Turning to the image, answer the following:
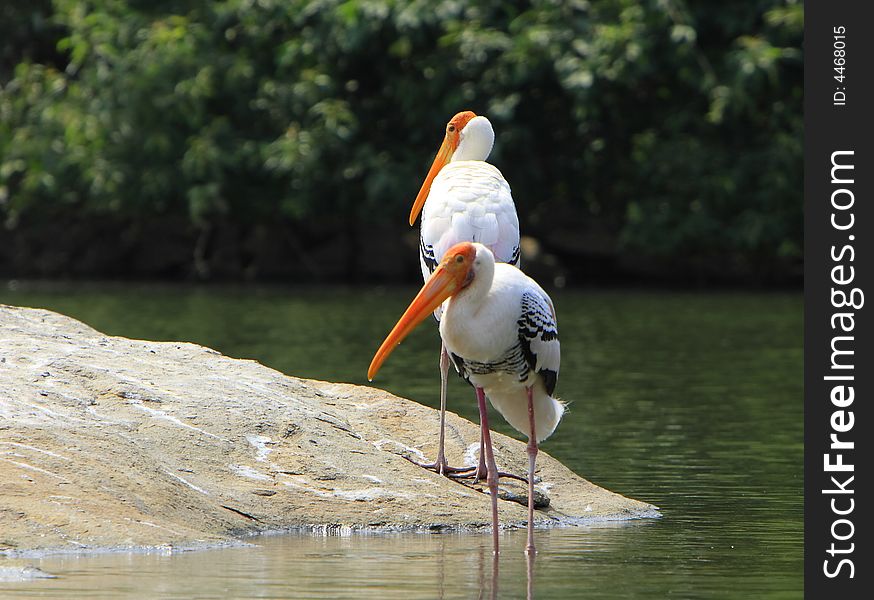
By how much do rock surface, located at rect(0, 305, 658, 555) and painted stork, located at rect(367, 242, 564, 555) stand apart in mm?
729

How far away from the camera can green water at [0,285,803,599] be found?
7.60 metres

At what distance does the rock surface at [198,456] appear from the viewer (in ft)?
27.0

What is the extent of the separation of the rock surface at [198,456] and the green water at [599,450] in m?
0.28

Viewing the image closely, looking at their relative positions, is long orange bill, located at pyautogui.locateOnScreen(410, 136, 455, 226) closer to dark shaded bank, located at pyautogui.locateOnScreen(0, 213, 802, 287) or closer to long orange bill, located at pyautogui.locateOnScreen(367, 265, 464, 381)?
long orange bill, located at pyautogui.locateOnScreen(367, 265, 464, 381)

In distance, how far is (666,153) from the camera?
32.1 metres

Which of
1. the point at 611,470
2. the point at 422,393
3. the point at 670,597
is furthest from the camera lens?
the point at 422,393

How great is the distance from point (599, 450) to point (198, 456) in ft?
13.6

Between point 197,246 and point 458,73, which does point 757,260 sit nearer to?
point 458,73

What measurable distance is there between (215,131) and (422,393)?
18.2 metres

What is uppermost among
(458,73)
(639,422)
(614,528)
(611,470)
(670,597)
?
(458,73)

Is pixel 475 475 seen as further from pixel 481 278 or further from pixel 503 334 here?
pixel 481 278

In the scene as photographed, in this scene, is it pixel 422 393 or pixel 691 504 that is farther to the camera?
pixel 422 393

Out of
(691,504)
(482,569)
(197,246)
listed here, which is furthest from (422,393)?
(197,246)

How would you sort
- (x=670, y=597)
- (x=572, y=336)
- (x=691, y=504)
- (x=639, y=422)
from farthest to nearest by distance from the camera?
(x=572, y=336) < (x=639, y=422) < (x=691, y=504) < (x=670, y=597)
